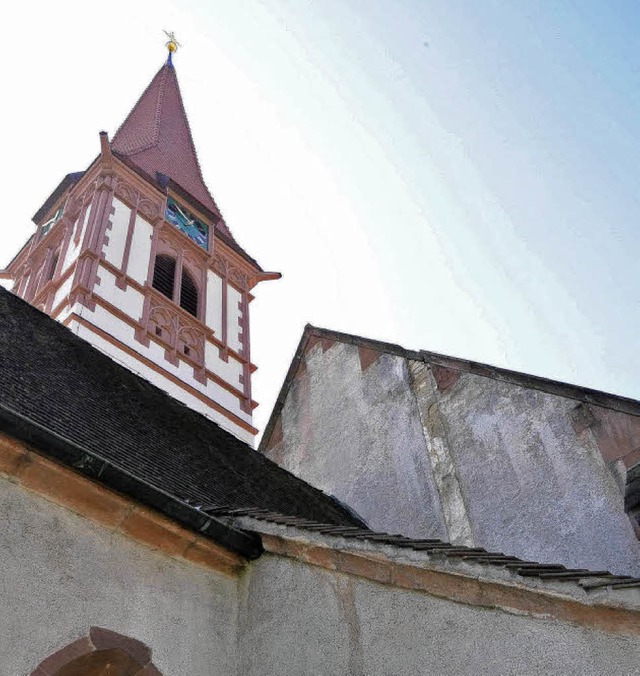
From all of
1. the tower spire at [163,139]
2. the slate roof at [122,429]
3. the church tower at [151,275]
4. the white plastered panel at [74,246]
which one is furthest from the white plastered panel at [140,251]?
the slate roof at [122,429]

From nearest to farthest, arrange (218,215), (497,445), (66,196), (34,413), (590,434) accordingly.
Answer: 1. (34,413)
2. (590,434)
3. (497,445)
4. (66,196)
5. (218,215)

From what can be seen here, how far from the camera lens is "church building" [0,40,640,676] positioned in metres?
4.38

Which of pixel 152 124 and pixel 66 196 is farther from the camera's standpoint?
pixel 152 124

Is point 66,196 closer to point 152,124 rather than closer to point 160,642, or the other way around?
point 152,124

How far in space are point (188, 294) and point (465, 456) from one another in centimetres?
1137

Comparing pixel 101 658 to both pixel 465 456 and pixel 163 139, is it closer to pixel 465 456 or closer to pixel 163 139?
pixel 465 456

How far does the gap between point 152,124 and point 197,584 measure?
23058mm

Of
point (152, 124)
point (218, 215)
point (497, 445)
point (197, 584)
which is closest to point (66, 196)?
point (218, 215)

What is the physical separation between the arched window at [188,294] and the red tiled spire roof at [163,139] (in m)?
3.76

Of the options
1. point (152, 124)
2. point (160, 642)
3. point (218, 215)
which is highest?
point (152, 124)

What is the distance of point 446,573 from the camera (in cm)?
455

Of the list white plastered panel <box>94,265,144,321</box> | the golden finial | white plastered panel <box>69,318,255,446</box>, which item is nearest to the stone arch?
white plastered panel <box>69,318,255,446</box>

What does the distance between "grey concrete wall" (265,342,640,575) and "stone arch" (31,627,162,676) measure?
406cm

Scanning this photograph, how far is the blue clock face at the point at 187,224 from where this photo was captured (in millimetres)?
20797
